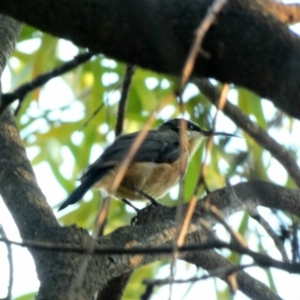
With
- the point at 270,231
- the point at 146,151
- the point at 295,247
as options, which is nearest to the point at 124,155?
the point at 146,151

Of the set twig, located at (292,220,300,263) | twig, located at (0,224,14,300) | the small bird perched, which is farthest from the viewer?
the small bird perched

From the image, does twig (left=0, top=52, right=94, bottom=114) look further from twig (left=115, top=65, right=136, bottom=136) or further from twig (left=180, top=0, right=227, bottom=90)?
twig (left=115, top=65, right=136, bottom=136)

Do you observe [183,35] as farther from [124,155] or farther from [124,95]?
[124,155]

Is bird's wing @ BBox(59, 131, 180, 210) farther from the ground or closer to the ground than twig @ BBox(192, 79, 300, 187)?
farther from the ground

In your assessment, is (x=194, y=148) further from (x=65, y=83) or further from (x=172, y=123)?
(x=65, y=83)

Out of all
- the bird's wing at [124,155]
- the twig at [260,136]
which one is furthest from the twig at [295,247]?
the bird's wing at [124,155]

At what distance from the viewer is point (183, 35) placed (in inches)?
44.2

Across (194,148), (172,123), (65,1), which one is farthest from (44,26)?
(172,123)

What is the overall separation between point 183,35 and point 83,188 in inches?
122

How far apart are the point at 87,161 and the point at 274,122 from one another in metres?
2.86

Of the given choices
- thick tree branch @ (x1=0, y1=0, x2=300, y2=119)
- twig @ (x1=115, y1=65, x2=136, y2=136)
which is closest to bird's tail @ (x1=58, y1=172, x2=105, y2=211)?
twig @ (x1=115, y1=65, x2=136, y2=136)

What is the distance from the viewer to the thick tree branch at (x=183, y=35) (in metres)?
1.07

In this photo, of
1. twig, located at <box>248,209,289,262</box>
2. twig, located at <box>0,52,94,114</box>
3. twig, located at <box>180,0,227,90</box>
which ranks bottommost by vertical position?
twig, located at <box>180,0,227,90</box>

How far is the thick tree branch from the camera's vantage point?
42.0 inches
